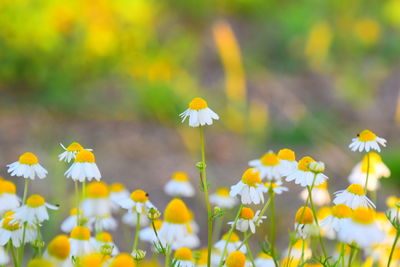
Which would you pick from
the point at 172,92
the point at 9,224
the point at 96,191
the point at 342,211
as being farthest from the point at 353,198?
the point at 172,92

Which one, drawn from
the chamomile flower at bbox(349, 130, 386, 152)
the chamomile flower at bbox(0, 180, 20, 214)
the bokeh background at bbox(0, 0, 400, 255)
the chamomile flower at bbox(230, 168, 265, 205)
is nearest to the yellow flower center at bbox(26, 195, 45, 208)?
the chamomile flower at bbox(0, 180, 20, 214)

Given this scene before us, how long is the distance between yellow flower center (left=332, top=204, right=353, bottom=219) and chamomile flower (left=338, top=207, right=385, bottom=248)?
14cm

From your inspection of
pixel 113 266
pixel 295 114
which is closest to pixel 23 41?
pixel 295 114

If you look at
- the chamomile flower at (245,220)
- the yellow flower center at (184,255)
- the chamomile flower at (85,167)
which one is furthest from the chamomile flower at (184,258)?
the chamomile flower at (85,167)

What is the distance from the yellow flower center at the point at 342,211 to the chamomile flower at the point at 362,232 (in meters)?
0.14

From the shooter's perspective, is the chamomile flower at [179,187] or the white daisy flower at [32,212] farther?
the chamomile flower at [179,187]

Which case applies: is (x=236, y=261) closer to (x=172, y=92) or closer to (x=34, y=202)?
(x=34, y=202)

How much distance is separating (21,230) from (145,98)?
10.5 ft

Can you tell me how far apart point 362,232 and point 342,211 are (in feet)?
0.61

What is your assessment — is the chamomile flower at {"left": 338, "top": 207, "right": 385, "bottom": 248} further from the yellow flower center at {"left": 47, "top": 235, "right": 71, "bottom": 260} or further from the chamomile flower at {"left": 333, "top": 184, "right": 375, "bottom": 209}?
the yellow flower center at {"left": 47, "top": 235, "right": 71, "bottom": 260}

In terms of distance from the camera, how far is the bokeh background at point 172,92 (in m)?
3.62

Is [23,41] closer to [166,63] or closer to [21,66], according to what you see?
[21,66]

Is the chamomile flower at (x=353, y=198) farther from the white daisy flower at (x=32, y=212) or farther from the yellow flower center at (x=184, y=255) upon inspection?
the white daisy flower at (x=32, y=212)

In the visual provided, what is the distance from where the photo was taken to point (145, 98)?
4.26m
